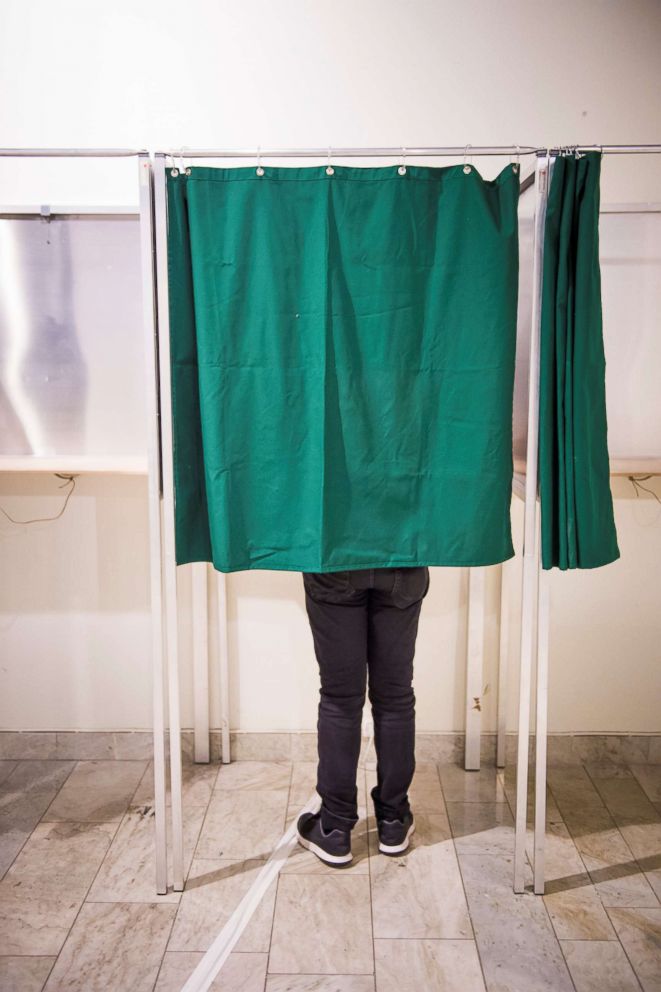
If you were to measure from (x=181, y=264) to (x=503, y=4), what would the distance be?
1.42 m

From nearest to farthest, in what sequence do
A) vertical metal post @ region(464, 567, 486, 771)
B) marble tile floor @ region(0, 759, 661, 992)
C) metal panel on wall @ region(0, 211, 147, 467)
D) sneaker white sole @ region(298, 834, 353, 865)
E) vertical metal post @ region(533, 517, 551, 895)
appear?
marble tile floor @ region(0, 759, 661, 992) → vertical metal post @ region(533, 517, 551, 895) → sneaker white sole @ region(298, 834, 353, 865) → metal panel on wall @ region(0, 211, 147, 467) → vertical metal post @ region(464, 567, 486, 771)

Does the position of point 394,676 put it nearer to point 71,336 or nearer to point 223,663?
point 223,663

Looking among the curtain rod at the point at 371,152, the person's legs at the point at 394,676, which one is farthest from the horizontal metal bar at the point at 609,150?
the person's legs at the point at 394,676

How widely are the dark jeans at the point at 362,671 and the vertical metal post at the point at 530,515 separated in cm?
28

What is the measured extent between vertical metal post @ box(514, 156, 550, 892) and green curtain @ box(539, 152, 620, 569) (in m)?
0.04

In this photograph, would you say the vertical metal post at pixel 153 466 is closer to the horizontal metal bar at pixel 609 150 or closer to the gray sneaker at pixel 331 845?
the gray sneaker at pixel 331 845

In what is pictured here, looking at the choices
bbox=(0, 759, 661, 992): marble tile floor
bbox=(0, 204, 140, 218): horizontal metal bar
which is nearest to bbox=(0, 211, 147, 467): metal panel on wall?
bbox=(0, 204, 140, 218): horizontal metal bar

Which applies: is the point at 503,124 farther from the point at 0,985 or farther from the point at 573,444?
the point at 0,985

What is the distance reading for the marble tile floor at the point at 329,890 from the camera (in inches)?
73.2

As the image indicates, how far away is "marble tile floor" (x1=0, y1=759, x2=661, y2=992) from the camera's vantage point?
1.86 metres

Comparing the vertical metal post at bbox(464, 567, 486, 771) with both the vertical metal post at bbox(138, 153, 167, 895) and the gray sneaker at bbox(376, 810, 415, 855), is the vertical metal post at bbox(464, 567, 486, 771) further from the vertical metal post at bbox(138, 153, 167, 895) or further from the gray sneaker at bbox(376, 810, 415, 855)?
the vertical metal post at bbox(138, 153, 167, 895)

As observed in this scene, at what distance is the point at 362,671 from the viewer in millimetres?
2166

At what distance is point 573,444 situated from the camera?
6.29ft

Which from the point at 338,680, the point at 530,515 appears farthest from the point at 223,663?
the point at 530,515
